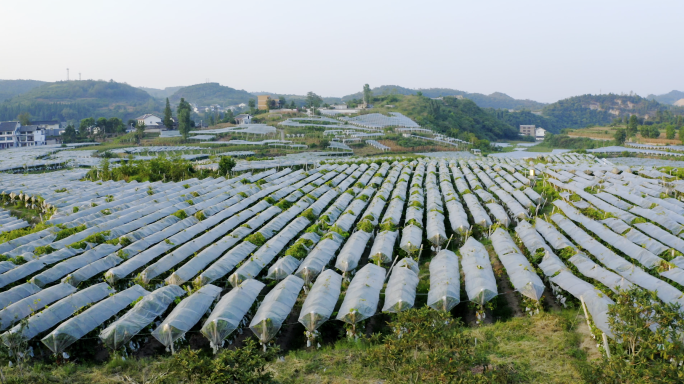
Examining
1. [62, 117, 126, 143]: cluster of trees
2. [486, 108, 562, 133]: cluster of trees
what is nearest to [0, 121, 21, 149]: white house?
[62, 117, 126, 143]: cluster of trees

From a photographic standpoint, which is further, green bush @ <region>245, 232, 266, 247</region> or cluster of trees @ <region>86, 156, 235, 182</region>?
cluster of trees @ <region>86, 156, 235, 182</region>

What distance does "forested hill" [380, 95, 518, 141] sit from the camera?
7854 centimetres

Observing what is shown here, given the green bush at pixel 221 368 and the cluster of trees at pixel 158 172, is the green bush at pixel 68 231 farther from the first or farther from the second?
the cluster of trees at pixel 158 172

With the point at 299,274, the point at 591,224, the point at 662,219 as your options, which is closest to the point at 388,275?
the point at 299,274

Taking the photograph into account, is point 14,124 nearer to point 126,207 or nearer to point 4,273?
point 126,207

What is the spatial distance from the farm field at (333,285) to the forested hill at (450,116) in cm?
5638

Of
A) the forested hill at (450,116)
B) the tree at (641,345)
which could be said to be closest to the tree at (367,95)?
the forested hill at (450,116)

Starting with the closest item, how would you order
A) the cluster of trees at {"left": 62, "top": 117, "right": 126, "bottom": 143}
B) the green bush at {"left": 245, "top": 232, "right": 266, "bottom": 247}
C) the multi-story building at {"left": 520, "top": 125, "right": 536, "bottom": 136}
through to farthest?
the green bush at {"left": 245, "top": 232, "right": 266, "bottom": 247}, the cluster of trees at {"left": 62, "top": 117, "right": 126, "bottom": 143}, the multi-story building at {"left": 520, "top": 125, "right": 536, "bottom": 136}

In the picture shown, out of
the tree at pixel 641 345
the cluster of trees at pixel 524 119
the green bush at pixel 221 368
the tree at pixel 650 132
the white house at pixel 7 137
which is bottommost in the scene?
the green bush at pixel 221 368

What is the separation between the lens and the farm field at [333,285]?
7.80 metres

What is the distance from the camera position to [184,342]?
9.04 m

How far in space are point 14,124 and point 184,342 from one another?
73.7 m

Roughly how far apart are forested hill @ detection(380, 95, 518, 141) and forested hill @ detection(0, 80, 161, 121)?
257ft

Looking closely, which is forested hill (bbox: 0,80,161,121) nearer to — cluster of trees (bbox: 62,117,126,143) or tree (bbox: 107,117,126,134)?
cluster of trees (bbox: 62,117,126,143)
